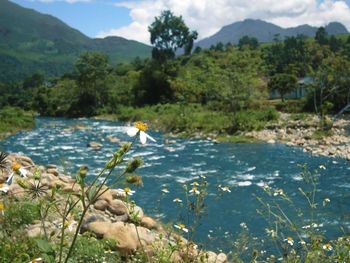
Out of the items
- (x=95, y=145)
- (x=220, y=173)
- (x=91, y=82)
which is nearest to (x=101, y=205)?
(x=220, y=173)

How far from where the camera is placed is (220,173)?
15812 millimetres

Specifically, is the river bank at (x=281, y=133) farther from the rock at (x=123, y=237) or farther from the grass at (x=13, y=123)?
the rock at (x=123, y=237)

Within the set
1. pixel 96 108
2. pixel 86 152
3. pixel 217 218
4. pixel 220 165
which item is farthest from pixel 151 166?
pixel 96 108

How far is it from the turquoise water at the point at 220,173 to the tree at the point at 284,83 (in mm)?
23387

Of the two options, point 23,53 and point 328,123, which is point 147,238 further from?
point 23,53

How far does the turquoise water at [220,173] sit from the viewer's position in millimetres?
10094

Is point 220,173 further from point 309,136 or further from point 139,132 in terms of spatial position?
point 139,132

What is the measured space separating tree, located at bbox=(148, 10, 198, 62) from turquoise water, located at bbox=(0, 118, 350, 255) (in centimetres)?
3170

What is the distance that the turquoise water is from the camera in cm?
1009

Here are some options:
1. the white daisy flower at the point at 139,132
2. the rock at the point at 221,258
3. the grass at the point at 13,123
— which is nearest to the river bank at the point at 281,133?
the grass at the point at 13,123

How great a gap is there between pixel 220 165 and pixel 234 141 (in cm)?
743

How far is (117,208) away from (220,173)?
26.3ft

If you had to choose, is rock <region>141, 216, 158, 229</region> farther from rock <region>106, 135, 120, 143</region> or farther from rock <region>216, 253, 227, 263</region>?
rock <region>106, 135, 120, 143</region>

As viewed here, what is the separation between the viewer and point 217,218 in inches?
406
